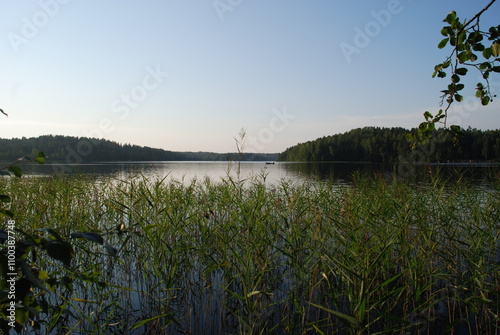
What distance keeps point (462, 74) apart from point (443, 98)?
188 mm

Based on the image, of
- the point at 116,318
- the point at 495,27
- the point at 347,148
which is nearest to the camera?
the point at 495,27

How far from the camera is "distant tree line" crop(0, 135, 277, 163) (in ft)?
241

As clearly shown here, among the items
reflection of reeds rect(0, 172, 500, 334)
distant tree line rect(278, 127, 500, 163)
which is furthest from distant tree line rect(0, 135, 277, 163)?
reflection of reeds rect(0, 172, 500, 334)

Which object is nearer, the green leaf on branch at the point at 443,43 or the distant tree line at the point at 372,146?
the green leaf on branch at the point at 443,43

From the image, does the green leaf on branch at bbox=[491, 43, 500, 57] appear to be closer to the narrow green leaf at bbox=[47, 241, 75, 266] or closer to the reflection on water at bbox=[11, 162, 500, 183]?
the narrow green leaf at bbox=[47, 241, 75, 266]

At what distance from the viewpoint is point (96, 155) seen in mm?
117062

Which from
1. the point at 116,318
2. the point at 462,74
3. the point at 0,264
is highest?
the point at 462,74

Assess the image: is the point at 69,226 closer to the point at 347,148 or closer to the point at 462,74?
the point at 462,74

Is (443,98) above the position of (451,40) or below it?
below

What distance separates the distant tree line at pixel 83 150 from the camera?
73.4m

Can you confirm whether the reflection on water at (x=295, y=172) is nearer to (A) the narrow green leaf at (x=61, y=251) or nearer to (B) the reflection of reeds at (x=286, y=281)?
(B) the reflection of reeds at (x=286, y=281)

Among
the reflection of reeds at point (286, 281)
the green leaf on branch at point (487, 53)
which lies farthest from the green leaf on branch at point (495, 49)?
the reflection of reeds at point (286, 281)

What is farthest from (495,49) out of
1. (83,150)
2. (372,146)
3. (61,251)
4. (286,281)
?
(372,146)

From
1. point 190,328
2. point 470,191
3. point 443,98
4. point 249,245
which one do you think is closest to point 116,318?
point 190,328
